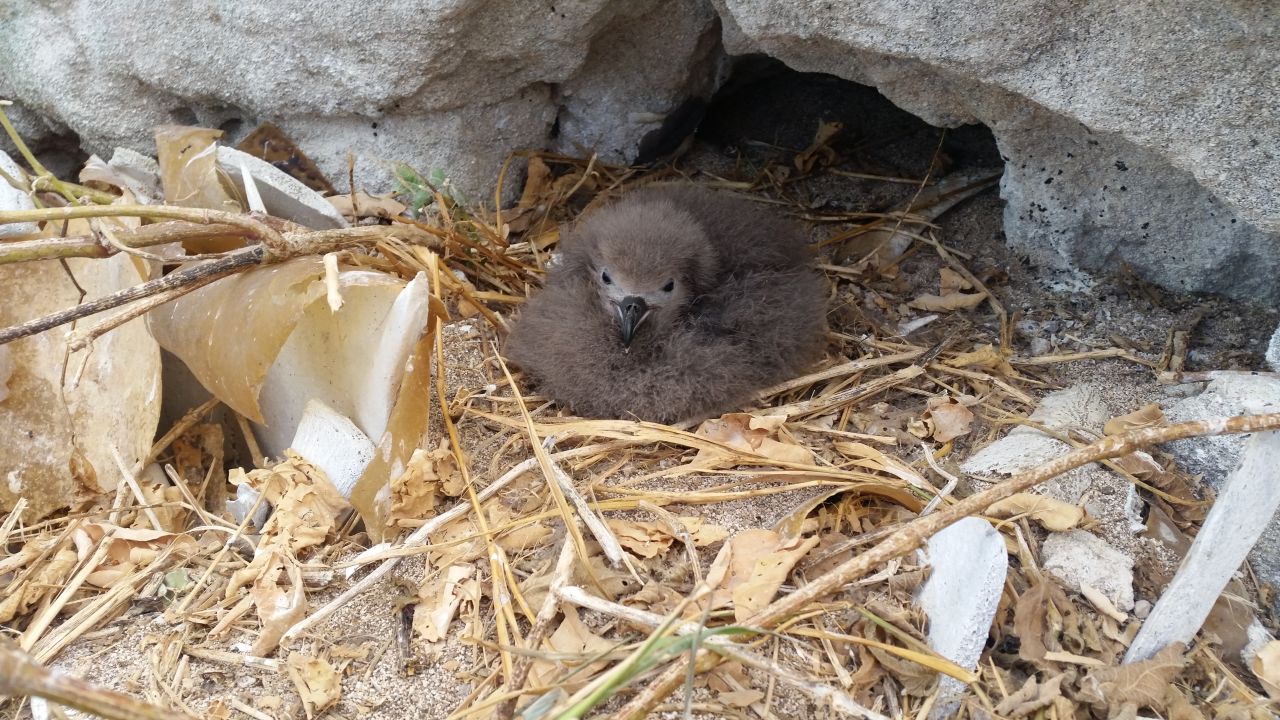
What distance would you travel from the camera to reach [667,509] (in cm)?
211

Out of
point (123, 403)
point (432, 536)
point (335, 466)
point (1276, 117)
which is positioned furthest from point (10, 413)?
point (1276, 117)

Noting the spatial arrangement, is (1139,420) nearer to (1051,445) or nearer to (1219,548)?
(1051,445)

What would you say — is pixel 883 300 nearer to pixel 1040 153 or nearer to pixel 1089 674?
pixel 1040 153

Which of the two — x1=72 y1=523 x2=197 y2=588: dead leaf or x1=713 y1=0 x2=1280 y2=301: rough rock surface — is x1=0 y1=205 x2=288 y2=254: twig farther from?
x1=713 y1=0 x2=1280 y2=301: rough rock surface

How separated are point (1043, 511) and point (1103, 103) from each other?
37.1 inches

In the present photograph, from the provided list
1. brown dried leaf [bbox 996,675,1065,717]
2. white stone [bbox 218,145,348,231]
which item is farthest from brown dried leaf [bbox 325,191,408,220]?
brown dried leaf [bbox 996,675,1065,717]

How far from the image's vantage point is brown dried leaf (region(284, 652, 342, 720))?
5.55ft

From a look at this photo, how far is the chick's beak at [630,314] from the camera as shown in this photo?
269 centimetres

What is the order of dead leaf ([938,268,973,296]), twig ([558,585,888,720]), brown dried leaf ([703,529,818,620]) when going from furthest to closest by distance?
dead leaf ([938,268,973,296]) < brown dried leaf ([703,529,818,620]) < twig ([558,585,888,720])

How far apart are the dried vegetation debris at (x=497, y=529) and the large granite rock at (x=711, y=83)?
38 centimetres

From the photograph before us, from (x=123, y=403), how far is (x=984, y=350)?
229 centimetres

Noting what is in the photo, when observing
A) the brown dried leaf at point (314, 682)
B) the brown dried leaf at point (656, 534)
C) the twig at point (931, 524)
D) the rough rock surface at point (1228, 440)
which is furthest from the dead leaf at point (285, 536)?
the rough rock surface at point (1228, 440)

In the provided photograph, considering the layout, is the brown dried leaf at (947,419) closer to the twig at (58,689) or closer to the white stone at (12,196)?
the twig at (58,689)

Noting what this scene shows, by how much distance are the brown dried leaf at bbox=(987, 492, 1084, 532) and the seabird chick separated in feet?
2.68
